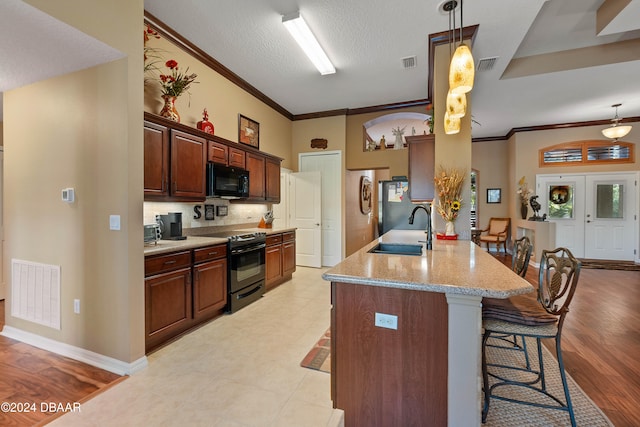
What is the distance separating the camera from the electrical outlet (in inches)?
56.7

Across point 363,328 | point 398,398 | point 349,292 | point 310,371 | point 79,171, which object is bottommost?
point 310,371

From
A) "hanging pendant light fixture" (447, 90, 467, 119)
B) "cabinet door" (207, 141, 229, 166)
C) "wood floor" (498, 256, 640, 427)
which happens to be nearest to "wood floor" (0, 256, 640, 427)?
"wood floor" (498, 256, 640, 427)

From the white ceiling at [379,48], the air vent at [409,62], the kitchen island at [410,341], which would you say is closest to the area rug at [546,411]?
the kitchen island at [410,341]

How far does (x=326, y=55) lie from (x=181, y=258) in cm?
300

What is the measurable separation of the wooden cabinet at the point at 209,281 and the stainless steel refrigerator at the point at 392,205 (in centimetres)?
617

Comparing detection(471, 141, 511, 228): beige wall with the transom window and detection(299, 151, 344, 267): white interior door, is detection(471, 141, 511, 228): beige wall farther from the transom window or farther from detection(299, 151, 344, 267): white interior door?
detection(299, 151, 344, 267): white interior door

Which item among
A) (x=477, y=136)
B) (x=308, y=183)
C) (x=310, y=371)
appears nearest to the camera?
(x=310, y=371)

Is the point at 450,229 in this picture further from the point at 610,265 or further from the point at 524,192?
the point at 610,265

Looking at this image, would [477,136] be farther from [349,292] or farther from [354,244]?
[349,292]

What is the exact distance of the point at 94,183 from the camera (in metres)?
2.21

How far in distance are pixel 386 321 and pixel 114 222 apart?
211cm

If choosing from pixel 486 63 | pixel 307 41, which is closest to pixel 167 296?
pixel 307 41

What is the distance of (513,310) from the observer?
1.64 metres

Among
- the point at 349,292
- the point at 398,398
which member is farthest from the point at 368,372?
the point at 349,292
